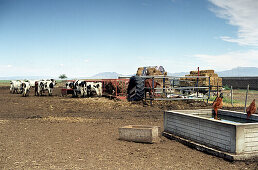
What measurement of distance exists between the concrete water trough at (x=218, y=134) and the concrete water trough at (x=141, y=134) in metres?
0.77

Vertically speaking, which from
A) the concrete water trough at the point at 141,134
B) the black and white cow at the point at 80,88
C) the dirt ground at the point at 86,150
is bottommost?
the dirt ground at the point at 86,150

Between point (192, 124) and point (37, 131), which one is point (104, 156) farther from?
point (37, 131)

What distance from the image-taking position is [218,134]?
6082 mm

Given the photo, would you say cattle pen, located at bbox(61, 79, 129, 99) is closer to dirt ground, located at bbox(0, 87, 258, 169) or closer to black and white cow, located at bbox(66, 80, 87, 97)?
black and white cow, located at bbox(66, 80, 87, 97)

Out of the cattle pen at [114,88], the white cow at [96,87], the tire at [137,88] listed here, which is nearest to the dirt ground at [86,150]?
the tire at [137,88]

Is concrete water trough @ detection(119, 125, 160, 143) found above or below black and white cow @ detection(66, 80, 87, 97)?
below

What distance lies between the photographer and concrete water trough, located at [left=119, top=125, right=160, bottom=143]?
23.9ft

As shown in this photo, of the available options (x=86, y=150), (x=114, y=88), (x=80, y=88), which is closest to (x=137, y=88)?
(x=114, y=88)

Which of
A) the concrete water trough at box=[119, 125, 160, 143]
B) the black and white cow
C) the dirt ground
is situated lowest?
the dirt ground

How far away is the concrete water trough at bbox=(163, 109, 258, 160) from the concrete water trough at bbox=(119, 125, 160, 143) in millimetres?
769

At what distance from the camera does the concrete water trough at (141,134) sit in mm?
7281

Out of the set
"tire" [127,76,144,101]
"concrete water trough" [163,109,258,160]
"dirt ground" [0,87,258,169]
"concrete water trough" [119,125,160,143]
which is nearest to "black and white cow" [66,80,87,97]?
"tire" [127,76,144,101]

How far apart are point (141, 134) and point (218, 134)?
7.44ft

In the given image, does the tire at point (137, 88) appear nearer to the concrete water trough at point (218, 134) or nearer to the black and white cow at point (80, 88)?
the black and white cow at point (80, 88)
